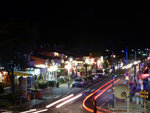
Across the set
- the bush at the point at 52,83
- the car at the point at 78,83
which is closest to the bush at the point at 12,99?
the car at the point at 78,83

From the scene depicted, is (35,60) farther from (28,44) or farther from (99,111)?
(99,111)

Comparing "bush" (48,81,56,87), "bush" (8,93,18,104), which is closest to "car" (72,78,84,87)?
"bush" (48,81,56,87)

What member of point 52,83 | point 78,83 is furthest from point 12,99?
point 78,83

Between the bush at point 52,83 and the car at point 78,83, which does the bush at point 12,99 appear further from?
the bush at point 52,83

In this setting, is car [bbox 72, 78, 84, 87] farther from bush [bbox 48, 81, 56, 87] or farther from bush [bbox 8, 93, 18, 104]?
bush [bbox 8, 93, 18, 104]

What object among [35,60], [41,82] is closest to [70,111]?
[41,82]

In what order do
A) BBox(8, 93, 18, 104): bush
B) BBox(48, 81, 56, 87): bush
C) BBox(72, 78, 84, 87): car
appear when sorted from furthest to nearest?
BBox(48, 81, 56, 87): bush
BBox(72, 78, 84, 87): car
BBox(8, 93, 18, 104): bush

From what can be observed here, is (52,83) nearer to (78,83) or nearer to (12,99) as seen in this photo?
(78,83)

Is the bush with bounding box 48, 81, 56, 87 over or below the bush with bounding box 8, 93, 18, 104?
over

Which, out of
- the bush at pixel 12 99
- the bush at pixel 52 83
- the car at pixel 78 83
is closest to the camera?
the bush at pixel 12 99

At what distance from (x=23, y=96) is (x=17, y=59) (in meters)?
4.90

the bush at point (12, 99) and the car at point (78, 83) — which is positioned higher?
the car at point (78, 83)

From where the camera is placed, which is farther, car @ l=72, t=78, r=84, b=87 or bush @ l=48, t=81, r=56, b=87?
bush @ l=48, t=81, r=56, b=87

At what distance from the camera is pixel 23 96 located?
27.9m
